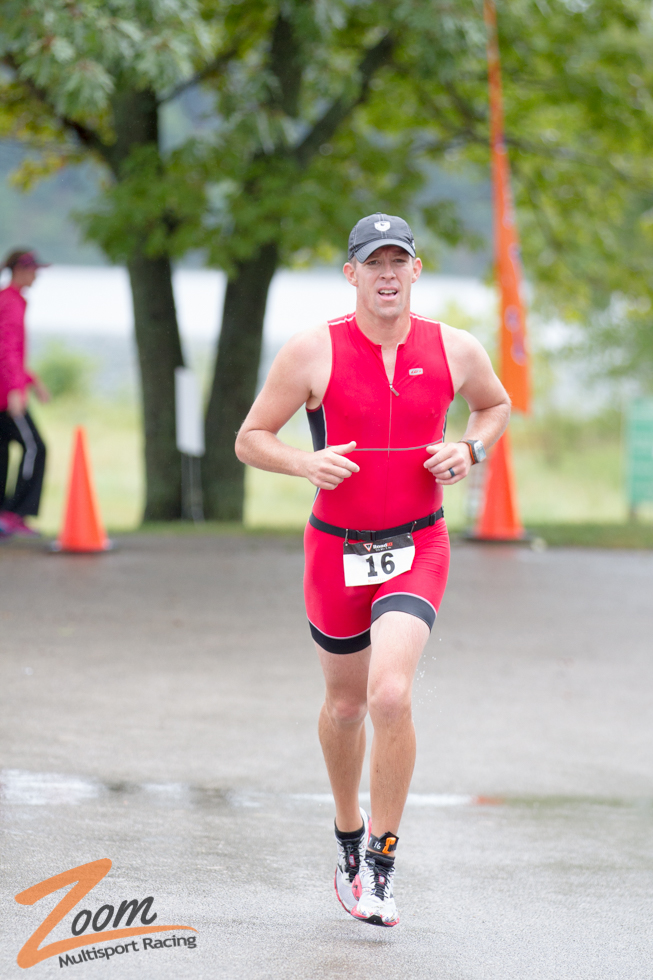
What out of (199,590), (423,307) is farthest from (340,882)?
(423,307)

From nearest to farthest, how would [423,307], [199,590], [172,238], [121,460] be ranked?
[199,590] < [172,238] < [121,460] < [423,307]

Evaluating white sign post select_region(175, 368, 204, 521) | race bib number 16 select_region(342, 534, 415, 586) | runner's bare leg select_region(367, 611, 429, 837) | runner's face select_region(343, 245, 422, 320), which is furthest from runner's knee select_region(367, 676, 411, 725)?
white sign post select_region(175, 368, 204, 521)

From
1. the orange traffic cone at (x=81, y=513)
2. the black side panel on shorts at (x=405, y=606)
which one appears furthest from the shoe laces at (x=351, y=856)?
the orange traffic cone at (x=81, y=513)

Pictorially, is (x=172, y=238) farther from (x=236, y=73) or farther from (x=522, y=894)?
(x=522, y=894)

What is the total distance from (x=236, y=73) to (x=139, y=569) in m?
8.94

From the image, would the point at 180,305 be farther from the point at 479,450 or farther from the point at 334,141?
the point at 479,450

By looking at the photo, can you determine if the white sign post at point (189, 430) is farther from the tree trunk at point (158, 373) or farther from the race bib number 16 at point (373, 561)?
the race bib number 16 at point (373, 561)

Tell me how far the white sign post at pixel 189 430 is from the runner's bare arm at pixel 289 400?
35.0 feet

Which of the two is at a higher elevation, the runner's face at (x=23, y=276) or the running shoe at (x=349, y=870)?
the runner's face at (x=23, y=276)

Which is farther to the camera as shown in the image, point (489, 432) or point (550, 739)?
point (550, 739)

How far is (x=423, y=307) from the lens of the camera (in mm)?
Result: 56281

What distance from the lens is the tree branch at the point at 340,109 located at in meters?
15.2

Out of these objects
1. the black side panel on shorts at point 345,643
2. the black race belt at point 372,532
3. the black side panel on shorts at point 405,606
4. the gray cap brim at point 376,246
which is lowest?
the black side panel on shorts at point 345,643

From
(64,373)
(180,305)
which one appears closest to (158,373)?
(64,373)
